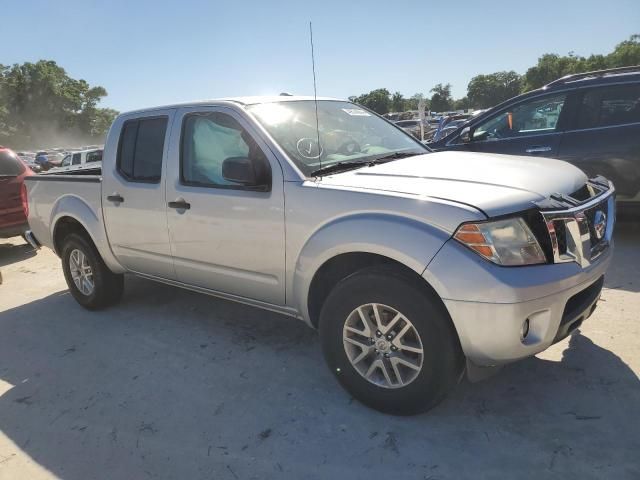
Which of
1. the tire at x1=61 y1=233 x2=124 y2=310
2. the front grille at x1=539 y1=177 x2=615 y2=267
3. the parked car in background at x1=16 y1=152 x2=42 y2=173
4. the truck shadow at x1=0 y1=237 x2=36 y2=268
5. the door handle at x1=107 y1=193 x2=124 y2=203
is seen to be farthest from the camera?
the parked car in background at x1=16 y1=152 x2=42 y2=173

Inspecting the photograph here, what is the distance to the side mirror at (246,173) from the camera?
305 cm

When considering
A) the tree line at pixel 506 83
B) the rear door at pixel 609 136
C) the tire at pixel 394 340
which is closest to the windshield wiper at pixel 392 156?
the tire at pixel 394 340

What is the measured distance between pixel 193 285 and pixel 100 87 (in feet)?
372

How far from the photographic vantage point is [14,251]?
8.18 m

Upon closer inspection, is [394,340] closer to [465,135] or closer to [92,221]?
[92,221]

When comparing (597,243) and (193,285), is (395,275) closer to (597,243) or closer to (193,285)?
(597,243)

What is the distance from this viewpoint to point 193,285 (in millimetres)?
3822

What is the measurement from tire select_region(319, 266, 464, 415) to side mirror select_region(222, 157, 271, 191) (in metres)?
0.83

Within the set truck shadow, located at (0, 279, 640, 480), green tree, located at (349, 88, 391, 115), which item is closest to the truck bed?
truck shadow, located at (0, 279, 640, 480)

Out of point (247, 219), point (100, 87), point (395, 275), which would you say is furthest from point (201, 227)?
point (100, 87)

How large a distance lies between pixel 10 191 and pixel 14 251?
1.36 meters

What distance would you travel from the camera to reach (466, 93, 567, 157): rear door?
18.5ft

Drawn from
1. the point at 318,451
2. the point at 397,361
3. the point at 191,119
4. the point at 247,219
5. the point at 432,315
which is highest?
the point at 191,119

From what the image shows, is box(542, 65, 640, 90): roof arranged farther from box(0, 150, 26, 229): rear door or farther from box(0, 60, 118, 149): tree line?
box(0, 60, 118, 149): tree line
